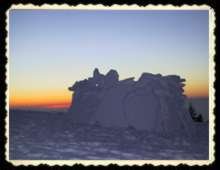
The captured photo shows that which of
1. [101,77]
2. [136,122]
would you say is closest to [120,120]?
[136,122]

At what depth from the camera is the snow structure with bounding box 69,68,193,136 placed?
222 inches

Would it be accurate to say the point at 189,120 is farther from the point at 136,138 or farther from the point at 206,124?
the point at 136,138

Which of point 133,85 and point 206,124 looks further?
point 133,85

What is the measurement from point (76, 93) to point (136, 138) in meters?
1.00

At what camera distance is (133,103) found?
610 cm

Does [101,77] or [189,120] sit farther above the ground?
[101,77]

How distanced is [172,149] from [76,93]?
5.04 feet

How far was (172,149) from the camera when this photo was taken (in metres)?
4.96

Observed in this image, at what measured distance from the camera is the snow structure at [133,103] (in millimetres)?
5641

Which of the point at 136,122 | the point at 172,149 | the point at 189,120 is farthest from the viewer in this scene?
the point at 136,122

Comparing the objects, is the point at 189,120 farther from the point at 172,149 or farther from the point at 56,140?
the point at 56,140

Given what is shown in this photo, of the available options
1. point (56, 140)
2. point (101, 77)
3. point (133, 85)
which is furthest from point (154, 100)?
point (56, 140)

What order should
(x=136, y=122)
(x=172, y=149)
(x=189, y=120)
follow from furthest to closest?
(x=136, y=122) → (x=189, y=120) → (x=172, y=149)

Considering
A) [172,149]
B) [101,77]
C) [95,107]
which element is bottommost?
[172,149]
